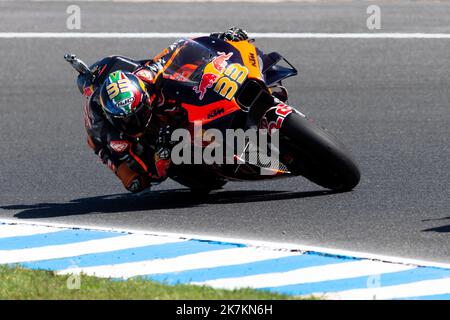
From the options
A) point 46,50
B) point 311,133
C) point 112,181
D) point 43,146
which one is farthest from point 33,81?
point 311,133

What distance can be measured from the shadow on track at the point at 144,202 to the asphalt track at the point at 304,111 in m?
0.02

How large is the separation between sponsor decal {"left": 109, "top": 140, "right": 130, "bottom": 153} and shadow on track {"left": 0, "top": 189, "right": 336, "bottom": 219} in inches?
25.5

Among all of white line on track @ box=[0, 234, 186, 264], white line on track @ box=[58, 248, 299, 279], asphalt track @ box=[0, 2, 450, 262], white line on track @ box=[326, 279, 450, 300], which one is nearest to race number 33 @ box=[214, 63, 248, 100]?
asphalt track @ box=[0, 2, 450, 262]

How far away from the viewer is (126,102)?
1008 cm

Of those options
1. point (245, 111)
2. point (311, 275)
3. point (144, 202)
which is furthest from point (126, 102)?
point (311, 275)

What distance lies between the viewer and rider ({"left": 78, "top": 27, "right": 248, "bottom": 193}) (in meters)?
10.2

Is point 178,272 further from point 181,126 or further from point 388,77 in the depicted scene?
point 388,77

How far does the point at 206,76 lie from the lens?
411 inches

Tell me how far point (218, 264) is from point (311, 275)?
76 centimetres

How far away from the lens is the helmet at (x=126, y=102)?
33.1ft

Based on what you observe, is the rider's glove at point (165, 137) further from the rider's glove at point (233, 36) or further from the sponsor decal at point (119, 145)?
the rider's glove at point (233, 36)

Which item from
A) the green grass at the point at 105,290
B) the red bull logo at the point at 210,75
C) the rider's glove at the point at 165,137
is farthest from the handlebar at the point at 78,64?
the green grass at the point at 105,290

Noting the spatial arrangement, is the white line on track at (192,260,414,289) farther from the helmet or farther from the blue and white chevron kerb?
the helmet

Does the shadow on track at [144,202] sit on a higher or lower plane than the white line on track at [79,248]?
higher
